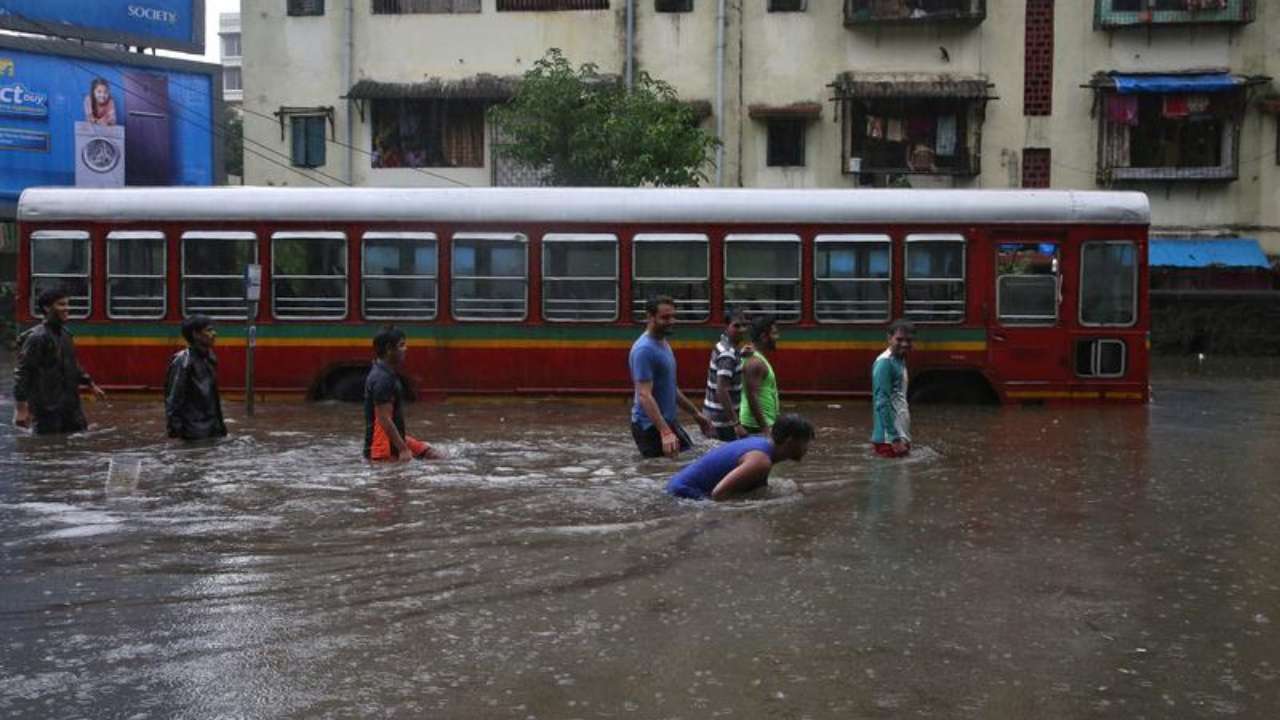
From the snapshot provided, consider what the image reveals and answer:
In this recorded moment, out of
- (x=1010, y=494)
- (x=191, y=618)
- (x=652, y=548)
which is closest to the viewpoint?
(x=191, y=618)

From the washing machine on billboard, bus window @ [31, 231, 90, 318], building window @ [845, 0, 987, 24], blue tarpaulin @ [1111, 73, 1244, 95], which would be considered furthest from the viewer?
the washing machine on billboard

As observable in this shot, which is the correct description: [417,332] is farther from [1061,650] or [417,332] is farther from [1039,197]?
[1061,650]

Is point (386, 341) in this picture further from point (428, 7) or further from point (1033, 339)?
point (428, 7)

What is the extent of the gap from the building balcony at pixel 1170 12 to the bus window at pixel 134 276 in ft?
69.4

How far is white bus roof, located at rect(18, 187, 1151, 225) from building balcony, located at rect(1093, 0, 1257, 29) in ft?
47.1

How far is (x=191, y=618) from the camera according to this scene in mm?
7043

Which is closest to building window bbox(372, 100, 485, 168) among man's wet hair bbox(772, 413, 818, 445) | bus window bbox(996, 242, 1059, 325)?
bus window bbox(996, 242, 1059, 325)

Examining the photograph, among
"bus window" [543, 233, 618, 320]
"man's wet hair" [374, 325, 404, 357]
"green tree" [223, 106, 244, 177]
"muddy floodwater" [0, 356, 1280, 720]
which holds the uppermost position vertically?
"green tree" [223, 106, 244, 177]

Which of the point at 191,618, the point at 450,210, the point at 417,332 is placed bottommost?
the point at 191,618

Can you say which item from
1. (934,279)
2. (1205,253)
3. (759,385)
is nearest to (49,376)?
(759,385)

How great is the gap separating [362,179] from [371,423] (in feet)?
68.7

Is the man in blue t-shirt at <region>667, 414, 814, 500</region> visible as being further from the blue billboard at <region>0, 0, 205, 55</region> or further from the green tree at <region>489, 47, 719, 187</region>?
the blue billboard at <region>0, 0, 205, 55</region>

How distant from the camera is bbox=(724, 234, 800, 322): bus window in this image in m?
17.2

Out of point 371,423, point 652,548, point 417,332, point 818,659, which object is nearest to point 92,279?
point 417,332
